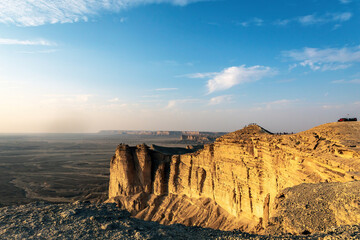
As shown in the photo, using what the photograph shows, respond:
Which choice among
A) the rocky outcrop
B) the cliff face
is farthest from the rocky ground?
the cliff face

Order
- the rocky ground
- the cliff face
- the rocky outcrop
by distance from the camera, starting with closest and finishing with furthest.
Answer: the rocky outcrop
the rocky ground
the cliff face

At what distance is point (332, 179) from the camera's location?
9977 millimetres

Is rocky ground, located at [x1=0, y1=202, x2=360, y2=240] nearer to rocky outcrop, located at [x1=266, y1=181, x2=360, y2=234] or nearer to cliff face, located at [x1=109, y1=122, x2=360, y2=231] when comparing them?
rocky outcrop, located at [x1=266, y1=181, x2=360, y2=234]

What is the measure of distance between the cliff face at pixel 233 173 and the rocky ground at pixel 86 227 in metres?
3.65

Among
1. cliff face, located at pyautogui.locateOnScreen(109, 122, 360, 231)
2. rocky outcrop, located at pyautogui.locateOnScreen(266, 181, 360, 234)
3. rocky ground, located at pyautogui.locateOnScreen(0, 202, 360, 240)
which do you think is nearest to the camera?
rocky outcrop, located at pyautogui.locateOnScreen(266, 181, 360, 234)

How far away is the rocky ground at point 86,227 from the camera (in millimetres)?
6682

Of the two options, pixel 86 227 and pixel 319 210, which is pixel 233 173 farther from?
pixel 86 227

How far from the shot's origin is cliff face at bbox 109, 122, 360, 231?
11680 mm

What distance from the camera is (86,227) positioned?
7188 mm

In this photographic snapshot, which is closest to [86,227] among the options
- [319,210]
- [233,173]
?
[319,210]

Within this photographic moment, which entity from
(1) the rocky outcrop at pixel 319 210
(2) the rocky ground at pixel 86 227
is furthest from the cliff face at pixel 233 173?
(2) the rocky ground at pixel 86 227

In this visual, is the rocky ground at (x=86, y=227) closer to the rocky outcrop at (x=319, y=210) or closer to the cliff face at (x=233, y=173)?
the rocky outcrop at (x=319, y=210)

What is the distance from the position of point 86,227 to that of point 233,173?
14.7 m

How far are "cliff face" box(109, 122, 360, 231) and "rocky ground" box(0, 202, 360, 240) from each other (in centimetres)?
365
